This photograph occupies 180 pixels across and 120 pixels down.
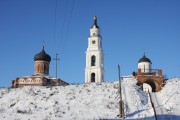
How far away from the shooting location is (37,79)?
5362cm

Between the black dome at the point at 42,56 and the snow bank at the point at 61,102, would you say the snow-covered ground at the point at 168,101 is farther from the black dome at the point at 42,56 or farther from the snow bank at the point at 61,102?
the black dome at the point at 42,56

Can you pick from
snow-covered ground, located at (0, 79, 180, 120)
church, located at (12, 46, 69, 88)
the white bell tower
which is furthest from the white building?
church, located at (12, 46, 69, 88)

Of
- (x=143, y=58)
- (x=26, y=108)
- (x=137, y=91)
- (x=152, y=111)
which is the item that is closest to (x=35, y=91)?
(x=26, y=108)

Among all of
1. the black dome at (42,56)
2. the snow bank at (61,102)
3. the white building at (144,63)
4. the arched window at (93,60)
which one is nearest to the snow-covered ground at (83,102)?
the snow bank at (61,102)

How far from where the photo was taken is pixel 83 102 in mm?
37500

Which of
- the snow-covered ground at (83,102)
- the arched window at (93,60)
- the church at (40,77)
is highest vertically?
the arched window at (93,60)

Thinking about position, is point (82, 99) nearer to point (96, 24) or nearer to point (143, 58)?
point (143, 58)

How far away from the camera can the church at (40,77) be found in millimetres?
53375

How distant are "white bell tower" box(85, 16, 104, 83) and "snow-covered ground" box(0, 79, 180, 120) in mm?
14996

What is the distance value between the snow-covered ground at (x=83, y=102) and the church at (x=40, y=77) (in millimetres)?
9284

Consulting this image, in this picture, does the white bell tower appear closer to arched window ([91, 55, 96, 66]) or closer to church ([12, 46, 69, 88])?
arched window ([91, 55, 96, 66])

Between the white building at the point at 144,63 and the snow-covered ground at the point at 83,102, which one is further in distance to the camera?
the white building at the point at 144,63

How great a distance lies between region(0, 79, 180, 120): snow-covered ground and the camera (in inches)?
1341

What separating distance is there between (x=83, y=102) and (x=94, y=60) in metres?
23.1
